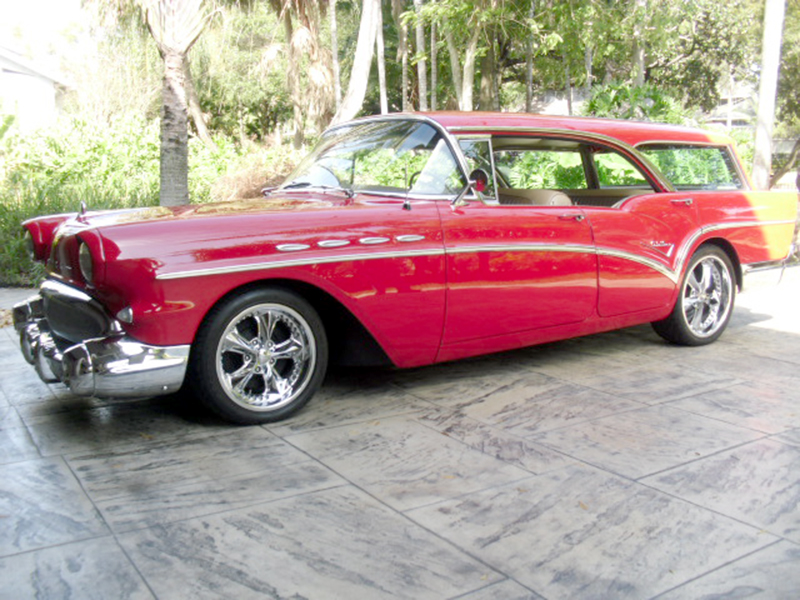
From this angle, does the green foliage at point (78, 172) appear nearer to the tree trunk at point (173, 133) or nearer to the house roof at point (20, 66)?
the tree trunk at point (173, 133)

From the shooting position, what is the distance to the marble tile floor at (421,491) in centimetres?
259

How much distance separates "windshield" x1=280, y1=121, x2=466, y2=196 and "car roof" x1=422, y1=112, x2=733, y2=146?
16cm

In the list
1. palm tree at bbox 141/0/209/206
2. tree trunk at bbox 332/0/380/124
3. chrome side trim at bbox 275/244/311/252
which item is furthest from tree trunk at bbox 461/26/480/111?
chrome side trim at bbox 275/244/311/252

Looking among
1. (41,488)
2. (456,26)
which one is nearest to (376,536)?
(41,488)

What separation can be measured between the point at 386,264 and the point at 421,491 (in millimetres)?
1305

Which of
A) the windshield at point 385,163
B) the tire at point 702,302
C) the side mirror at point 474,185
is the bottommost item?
the tire at point 702,302

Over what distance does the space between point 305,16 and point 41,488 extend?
15610 mm

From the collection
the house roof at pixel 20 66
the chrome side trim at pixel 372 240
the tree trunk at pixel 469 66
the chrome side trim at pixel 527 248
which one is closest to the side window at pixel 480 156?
the chrome side trim at pixel 527 248

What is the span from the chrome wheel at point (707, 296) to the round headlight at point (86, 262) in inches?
157

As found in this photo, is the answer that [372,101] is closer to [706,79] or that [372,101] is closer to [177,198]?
[706,79]

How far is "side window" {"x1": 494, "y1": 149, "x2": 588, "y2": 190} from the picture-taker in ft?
18.4

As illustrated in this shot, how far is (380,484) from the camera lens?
3340 millimetres

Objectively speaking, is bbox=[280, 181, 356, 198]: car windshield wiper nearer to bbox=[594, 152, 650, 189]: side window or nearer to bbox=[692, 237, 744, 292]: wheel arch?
bbox=[594, 152, 650, 189]: side window

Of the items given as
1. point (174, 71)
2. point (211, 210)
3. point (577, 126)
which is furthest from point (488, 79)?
point (211, 210)
